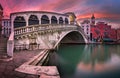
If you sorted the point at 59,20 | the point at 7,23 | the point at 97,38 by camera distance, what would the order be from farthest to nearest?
the point at 97,38, the point at 7,23, the point at 59,20

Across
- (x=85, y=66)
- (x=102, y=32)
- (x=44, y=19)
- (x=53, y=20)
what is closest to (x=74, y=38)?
(x=53, y=20)

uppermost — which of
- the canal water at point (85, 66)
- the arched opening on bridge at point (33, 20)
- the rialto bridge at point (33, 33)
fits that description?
the arched opening on bridge at point (33, 20)

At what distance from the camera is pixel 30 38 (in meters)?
12.4

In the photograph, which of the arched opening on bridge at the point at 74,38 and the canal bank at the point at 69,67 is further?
the arched opening on bridge at the point at 74,38

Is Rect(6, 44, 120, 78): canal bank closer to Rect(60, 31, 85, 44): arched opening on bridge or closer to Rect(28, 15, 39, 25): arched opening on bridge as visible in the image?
Rect(28, 15, 39, 25): arched opening on bridge

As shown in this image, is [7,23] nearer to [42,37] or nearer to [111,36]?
[42,37]

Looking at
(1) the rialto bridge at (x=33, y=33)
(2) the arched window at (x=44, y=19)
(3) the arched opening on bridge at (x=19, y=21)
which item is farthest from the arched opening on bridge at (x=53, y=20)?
(3) the arched opening on bridge at (x=19, y=21)

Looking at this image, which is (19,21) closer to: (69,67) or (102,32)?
(69,67)

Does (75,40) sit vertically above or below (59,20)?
below

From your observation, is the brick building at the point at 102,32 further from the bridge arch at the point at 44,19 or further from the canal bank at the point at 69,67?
the canal bank at the point at 69,67

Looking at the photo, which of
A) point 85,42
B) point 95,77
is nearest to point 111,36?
point 85,42

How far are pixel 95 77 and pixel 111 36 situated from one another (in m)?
45.3

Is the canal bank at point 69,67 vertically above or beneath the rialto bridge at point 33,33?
beneath

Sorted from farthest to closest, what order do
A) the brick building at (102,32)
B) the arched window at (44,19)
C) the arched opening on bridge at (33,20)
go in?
the brick building at (102,32) < the arched window at (44,19) < the arched opening on bridge at (33,20)
